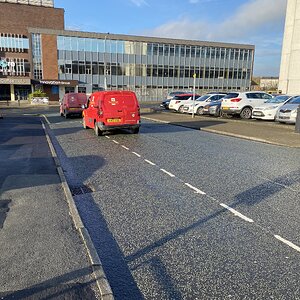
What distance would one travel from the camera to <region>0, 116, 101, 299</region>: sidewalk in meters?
2.81

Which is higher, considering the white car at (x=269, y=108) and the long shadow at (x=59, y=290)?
the white car at (x=269, y=108)

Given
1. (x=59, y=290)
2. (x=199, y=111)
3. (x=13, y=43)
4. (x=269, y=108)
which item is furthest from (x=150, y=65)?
(x=59, y=290)

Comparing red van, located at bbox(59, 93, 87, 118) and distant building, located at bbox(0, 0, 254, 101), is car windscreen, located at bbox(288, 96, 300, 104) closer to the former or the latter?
red van, located at bbox(59, 93, 87, 118)

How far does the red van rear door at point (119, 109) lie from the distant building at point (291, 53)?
4011 centimetres

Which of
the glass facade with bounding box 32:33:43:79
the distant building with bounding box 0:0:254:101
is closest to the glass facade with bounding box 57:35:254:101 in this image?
the distant building with bounding box 0:0:254:101

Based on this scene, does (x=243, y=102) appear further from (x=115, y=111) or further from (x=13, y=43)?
(x=13, y=43)

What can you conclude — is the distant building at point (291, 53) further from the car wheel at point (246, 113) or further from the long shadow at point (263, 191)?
the long shadow at point (263, 191)

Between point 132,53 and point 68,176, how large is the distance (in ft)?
193

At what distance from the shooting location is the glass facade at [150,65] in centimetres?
5878

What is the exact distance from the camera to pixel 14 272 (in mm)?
3051

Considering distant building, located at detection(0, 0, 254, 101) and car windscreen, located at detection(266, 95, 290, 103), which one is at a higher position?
distant building, located at detection(0, 0, 254, 101)

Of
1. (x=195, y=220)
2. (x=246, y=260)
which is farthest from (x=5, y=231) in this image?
(x=246, y=260)

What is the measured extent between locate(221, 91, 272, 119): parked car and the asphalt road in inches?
439

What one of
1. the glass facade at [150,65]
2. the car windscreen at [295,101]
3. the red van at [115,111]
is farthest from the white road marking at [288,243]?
the glass facade at [150,65]
